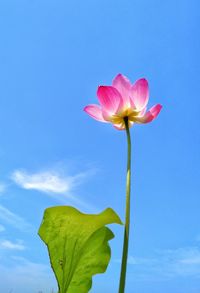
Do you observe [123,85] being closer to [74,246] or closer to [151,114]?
[151,114]

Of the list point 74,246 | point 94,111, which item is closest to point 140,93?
point 94,111

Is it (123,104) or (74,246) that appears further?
(123,104)

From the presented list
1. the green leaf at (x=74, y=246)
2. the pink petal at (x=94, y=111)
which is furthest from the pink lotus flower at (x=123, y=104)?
the green leaf at (x=74, y=246)

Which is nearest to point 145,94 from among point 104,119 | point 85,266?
point 104,119

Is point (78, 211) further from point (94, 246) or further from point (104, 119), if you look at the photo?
point (104, 119)

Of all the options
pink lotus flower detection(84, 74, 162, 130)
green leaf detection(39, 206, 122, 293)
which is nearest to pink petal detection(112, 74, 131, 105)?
pink lotus flower detection(84, 74, 162, 130)

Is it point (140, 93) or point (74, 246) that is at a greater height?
point (140, 93)
